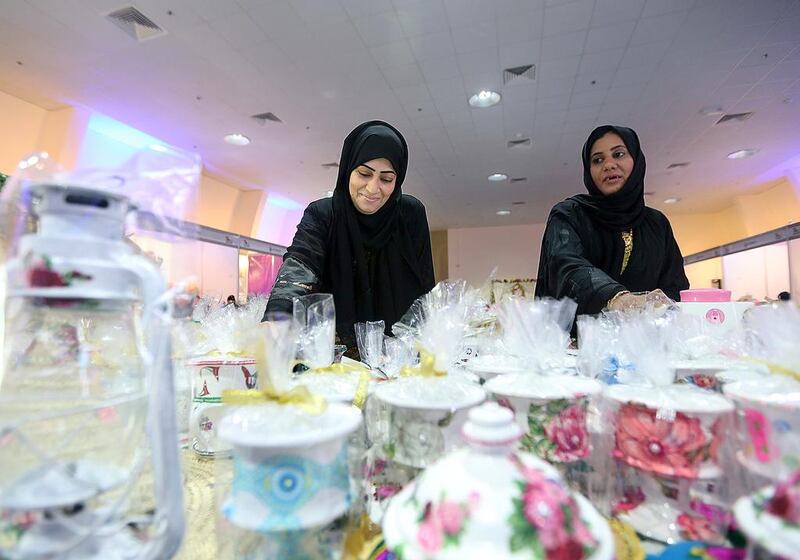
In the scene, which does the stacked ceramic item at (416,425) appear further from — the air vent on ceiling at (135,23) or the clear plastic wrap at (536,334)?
the air vent on ceiling at (135,23)

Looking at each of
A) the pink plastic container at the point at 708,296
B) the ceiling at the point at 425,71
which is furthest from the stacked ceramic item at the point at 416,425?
the ceiling at the point at 425,71

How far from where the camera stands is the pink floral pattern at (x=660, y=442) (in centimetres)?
47

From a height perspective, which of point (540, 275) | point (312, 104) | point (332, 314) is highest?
point (312, 104)

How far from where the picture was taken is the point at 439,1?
304 centimetres

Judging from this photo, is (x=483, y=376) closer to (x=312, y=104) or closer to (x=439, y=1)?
(x=439, y=1)

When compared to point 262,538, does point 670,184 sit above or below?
above

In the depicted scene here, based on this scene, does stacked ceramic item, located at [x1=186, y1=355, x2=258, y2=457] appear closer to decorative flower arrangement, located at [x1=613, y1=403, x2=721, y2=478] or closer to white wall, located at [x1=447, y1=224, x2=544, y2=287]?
decorative flower arrangement, located at [x1=613, y1=403, x2=721, y2=478]

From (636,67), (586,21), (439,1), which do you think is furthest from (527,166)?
(439,1)

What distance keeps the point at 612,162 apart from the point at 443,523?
1570mm

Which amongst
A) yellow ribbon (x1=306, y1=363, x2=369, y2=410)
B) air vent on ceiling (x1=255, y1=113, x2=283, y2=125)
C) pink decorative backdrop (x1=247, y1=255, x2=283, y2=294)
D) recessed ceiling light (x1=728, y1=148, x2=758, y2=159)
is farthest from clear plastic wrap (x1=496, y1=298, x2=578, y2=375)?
recessed ceiling light (x1=728, y1=148, x2=758, y2=159)

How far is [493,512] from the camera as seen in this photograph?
0.33 metres

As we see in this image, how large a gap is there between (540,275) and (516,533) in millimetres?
1476

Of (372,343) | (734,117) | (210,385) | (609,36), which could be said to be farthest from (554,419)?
(734,117)

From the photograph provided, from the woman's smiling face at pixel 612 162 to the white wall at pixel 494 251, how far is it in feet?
31.8
